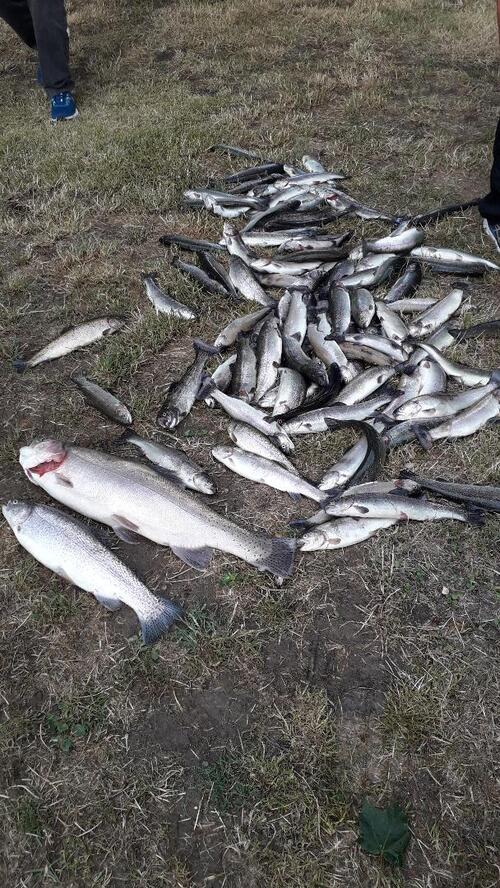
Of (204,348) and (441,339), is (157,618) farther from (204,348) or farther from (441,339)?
(441,339)

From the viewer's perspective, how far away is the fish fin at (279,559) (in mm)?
2838

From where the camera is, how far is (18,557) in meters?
3.02

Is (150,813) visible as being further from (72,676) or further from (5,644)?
(5,644)

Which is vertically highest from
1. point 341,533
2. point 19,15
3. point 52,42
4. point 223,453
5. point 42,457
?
point 19,15

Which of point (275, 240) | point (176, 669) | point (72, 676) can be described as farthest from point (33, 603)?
point (275, 240)

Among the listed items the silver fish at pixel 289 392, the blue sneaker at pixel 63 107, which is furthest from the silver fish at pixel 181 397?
the blue sneaker at pixel 63 107

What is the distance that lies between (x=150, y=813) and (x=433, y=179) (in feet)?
18.7

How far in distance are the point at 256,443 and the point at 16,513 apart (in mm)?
1241

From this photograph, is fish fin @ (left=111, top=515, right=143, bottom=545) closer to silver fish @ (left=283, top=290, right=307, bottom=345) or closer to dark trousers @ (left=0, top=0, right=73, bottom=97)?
silver fish @ (left=283, top=290, right=307, bottom=345)

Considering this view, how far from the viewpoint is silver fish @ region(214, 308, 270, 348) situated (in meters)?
4.06

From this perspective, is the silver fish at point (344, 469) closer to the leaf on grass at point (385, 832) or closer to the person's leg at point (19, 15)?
the leaf on grass at point (385, 832)

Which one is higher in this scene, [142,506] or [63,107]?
[63,107]

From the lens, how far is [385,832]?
213cm

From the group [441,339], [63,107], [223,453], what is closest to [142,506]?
[223,453]
